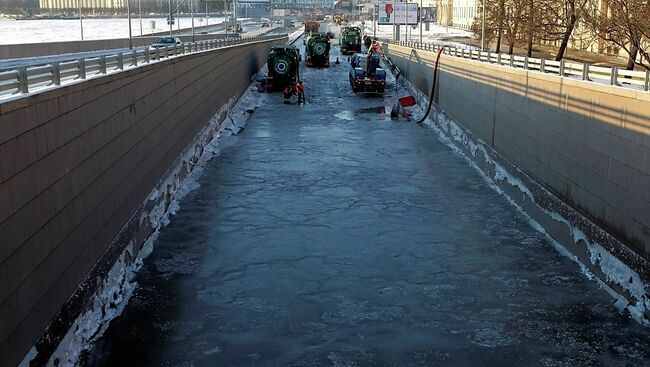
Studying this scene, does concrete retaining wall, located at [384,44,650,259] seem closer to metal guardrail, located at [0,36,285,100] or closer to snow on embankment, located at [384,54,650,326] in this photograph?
snow on embankment, located at [384,54,650,326]

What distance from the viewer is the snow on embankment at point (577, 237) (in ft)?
46.9

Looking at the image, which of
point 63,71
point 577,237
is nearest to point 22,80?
point 63,71

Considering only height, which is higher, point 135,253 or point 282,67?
point 282,67

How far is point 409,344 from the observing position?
13070 millimetres

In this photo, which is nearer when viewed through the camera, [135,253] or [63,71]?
[63,71]

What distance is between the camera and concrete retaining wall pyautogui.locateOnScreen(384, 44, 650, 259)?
1472 cm

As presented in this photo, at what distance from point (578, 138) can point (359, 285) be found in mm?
6940

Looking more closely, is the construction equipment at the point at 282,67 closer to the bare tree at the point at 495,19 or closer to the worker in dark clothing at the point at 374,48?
the worker in dark clothing at the point at 374,48

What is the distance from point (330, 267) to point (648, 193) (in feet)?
23.4

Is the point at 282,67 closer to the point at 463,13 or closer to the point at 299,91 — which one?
the point at 299,91

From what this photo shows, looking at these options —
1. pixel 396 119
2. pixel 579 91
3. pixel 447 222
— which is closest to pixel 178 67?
pixel 447 222

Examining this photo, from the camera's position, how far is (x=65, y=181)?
12.8 m

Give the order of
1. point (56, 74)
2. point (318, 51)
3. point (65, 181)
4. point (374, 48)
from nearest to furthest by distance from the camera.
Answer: point (65, 181)
point (56, 74)
point (374, 48)
point (318, 51)

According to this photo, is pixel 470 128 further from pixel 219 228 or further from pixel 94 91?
pixel 94 91
